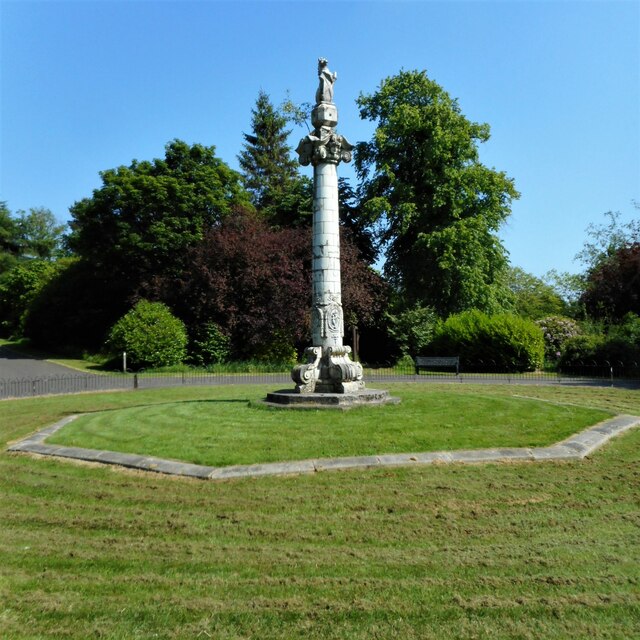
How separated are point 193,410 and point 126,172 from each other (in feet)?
92.9

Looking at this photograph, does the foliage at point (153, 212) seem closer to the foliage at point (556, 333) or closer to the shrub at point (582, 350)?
the foliage at point (556, 333)

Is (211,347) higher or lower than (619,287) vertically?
lower

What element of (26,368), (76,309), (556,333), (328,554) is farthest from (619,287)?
(76,309)

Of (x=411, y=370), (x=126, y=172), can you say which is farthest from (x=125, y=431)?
(x=126, y=172)

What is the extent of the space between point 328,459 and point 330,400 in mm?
4532

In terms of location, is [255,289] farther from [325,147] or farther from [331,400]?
[331,400]

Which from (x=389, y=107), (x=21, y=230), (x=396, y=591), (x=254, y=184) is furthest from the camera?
(x=21, y=230)

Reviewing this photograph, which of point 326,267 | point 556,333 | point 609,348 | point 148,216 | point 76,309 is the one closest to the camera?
point 326,267

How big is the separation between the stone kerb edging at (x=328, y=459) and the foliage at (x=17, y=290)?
52203 millimetres

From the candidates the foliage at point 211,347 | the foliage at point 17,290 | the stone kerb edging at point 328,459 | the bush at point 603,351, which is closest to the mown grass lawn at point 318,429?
the stone kerb edging at point 328,459

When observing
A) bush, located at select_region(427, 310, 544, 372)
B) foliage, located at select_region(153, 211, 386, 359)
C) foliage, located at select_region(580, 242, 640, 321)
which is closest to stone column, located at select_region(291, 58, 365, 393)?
foliage, located at select_region(153, 211, 386, 359)

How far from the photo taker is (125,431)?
11094 mm

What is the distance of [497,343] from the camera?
30.0m

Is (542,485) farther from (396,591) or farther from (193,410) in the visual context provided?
(193,410)
